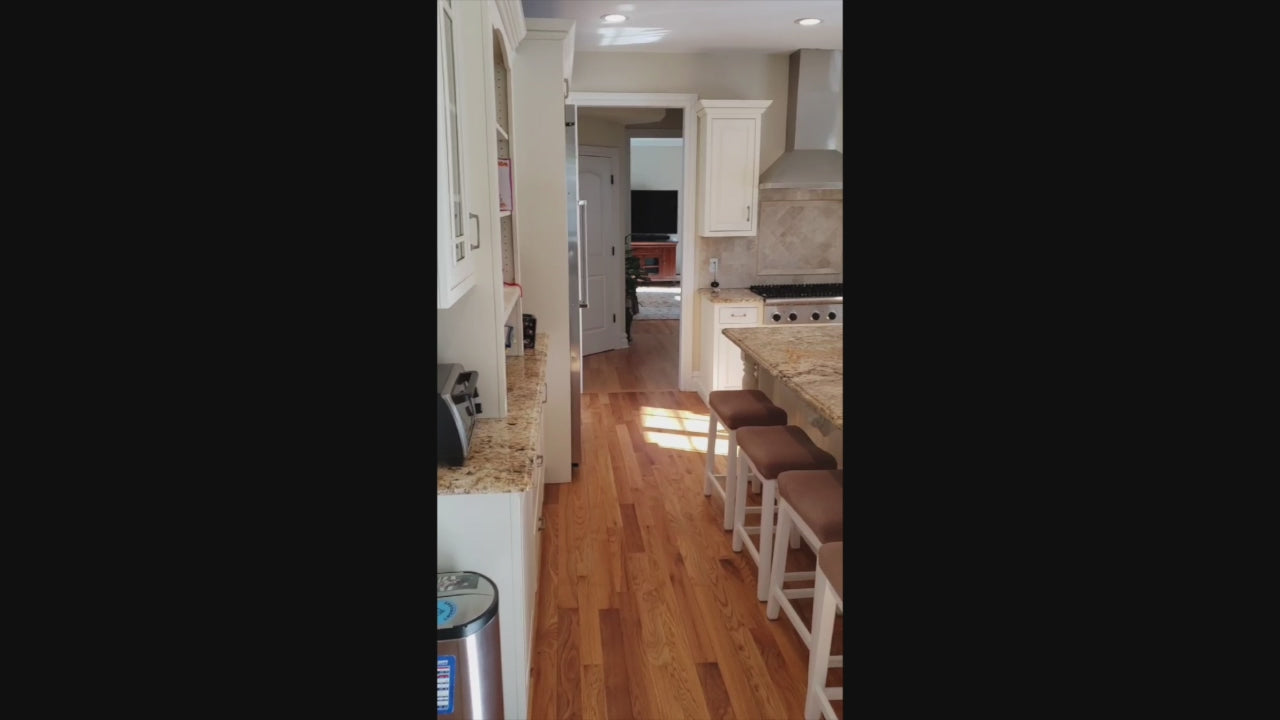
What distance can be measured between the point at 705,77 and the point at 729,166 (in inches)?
25.6

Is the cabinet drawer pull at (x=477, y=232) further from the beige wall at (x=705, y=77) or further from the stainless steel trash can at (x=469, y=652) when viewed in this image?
the beige wall at (x=705, y=77)

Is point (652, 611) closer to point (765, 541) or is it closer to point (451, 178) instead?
point (765, 541)

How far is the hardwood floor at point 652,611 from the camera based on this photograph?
2.20 m

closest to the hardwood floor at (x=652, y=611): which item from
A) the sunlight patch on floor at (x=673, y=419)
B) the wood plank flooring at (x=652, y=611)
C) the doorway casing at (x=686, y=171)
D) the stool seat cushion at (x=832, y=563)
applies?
the wood plank flooring at (x=652, y=611)

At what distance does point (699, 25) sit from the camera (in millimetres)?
4250

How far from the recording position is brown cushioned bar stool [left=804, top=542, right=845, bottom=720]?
1855 millimetres

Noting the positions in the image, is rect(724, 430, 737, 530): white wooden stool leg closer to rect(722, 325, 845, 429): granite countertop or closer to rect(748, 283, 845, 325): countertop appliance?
rect(722, 325, 845, 429): granite countertop

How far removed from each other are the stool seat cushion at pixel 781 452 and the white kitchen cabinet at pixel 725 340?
2.27 meters

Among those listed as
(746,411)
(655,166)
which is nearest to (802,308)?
(746,411)

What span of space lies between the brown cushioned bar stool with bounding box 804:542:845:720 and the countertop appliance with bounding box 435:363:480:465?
35.9 inches
